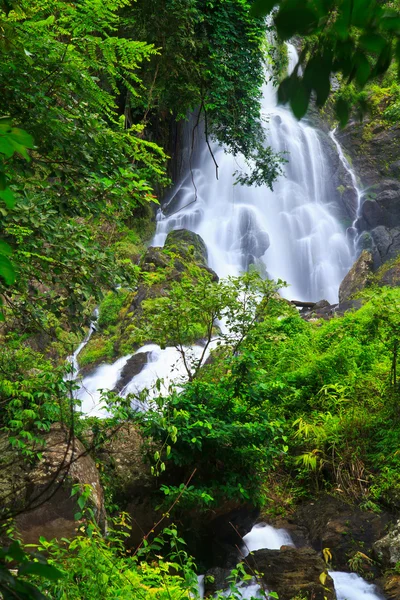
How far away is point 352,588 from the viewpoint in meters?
5.09

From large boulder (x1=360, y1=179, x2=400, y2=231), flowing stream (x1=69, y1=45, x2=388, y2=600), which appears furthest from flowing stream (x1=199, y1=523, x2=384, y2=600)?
large boulder (x1=360, y1=179, x2=400, y2=231)

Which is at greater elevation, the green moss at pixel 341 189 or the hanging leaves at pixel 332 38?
the green moss at pixel 341 189

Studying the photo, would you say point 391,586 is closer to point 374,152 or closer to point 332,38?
point 332,38

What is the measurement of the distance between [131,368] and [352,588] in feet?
24.6

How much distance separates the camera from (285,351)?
8.94 metres

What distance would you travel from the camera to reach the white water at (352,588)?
16.2ft

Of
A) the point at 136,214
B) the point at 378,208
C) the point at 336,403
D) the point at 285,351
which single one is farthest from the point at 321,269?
the point at 336,403

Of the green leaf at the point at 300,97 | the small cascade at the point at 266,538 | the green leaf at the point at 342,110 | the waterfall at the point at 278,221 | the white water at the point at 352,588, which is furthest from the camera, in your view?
the waterfall at the point at 278,221

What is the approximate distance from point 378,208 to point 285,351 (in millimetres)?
14167

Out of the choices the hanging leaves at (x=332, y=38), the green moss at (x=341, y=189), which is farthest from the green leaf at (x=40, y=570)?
the green moss at (x=341, y=189)

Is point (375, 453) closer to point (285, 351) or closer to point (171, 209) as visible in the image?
point (285, 351)

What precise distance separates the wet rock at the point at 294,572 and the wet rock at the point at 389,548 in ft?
1.93

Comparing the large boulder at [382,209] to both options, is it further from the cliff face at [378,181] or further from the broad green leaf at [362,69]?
the broad green leaf at [362,69]

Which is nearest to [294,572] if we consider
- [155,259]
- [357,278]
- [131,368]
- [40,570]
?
[40,570]
